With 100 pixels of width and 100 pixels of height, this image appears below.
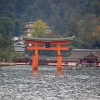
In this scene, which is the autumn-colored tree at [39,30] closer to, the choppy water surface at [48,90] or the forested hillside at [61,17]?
the forested hillside at [61,17]

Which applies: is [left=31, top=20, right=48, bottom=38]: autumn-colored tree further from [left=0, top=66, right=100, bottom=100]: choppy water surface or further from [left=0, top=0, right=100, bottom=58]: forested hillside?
[left=0, top=66, right=100, bottom=100]: choppy water surface

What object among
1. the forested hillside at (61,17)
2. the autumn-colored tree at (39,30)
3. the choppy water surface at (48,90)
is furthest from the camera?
the autumn-colored tree at (39,30)

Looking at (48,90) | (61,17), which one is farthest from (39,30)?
(48,90)

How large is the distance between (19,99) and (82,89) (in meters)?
7.84

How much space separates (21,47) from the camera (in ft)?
397

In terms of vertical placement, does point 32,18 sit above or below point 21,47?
above

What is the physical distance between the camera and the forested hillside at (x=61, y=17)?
112m

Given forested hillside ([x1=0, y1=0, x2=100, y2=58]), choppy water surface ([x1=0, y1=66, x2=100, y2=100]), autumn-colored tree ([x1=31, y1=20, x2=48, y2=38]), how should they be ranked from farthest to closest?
autumn-colored tree ([x1=31, y1=20, x2=48, y2=38]) → forested hillside ([x1=0, y1=0, x2=100, y2=58]) → choppy water surface ([x1=0, y1=66, x2=100, y2=100])

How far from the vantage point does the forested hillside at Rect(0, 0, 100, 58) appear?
11162 centimetres

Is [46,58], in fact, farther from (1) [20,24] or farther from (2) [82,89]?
(2) [82,89]

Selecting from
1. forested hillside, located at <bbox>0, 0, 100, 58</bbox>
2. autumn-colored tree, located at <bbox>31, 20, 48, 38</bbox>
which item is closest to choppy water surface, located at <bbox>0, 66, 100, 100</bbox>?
forested hillside, located at <bbox>0, 0, 100, 58</bbox>

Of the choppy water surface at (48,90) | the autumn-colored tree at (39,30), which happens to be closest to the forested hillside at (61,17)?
the autumn-colored tree at (39,30)

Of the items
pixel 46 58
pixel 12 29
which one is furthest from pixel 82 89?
pixel 12 29

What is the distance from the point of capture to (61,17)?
529 ft
